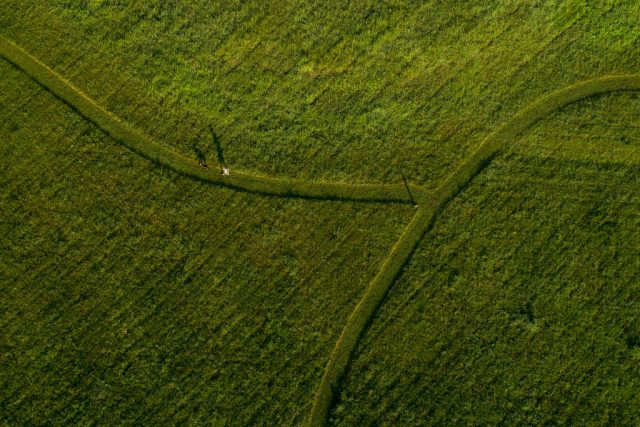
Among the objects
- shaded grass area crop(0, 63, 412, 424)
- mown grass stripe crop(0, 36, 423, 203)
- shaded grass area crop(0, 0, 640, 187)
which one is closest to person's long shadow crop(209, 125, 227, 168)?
shaded grass area crop(0, 0, 640, 187)

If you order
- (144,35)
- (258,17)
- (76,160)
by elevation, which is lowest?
(76,160)

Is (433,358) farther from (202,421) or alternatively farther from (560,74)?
(560,74)

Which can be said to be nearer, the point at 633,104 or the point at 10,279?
the point at 10,279

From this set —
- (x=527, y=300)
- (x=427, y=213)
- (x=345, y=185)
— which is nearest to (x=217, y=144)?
(x=345, y=185)

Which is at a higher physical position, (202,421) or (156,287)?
(156,287)

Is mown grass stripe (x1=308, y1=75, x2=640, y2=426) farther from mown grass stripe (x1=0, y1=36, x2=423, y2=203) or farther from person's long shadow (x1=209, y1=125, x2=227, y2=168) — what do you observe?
person's long shadow (x1=209, y1=125, x2=227, y2=168)

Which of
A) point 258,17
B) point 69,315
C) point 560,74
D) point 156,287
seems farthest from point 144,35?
point 560,74

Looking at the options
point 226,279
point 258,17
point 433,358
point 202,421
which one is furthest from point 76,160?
point 433,358
